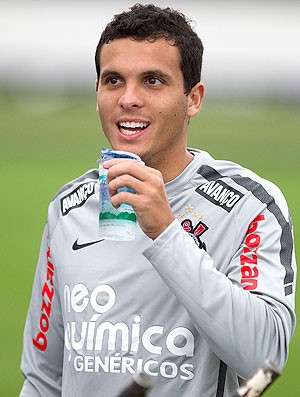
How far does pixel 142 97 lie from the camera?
108 inches

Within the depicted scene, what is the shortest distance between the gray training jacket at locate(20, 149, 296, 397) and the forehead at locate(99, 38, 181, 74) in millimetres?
305

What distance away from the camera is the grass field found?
26.5ft

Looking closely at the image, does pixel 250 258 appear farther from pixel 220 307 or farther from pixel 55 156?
pixel 55 156

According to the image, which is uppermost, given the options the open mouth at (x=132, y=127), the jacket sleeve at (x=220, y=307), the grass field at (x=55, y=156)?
the open mouth at (x=132, y=127)

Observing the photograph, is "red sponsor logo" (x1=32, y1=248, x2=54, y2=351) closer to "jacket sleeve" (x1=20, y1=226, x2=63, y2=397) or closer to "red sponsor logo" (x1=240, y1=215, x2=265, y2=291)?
"jacket sleeve" (x1=20, y1=226, x2=63, y2=397)

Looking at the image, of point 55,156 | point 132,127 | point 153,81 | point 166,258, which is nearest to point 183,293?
point 166,258

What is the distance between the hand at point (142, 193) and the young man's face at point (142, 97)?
29cm

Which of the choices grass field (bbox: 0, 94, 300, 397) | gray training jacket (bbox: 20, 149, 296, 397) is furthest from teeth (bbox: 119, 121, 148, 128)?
grass field (bbox: 0, 94, 300, 397)

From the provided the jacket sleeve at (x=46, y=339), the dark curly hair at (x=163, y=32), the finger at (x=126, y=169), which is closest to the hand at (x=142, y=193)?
the finger at (x=126, y=169)

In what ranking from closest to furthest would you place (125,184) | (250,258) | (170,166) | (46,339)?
(125,184) → (250,258) → (170,166) → (46,339)

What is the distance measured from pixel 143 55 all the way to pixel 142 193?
502 mm

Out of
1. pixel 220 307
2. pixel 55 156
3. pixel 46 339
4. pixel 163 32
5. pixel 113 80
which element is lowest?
pixel 55 156

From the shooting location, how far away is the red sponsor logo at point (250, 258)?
8.48ft

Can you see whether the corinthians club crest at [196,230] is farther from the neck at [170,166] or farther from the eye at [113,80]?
the eye at [113,80]
